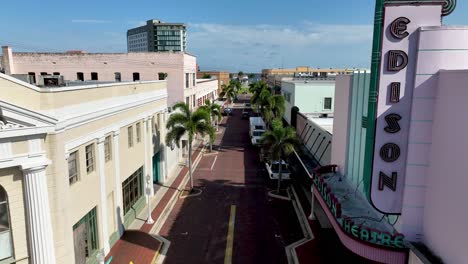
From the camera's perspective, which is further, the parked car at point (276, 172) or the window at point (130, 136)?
the parked car at point (276, 172)

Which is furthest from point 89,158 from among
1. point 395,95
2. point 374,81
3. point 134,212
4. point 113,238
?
point 395,95

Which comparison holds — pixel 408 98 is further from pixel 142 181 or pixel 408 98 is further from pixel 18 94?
pixel 142 181

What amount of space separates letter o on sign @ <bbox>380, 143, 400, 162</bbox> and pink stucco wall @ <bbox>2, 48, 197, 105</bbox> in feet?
105

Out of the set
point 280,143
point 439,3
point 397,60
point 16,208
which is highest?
point 439,3

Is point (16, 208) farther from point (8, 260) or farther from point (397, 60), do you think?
point (397, 60)

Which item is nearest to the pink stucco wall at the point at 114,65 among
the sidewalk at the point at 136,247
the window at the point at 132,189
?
the window at the point at 132,189

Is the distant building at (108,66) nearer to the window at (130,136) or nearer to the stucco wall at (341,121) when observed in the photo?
the window at (130,136)

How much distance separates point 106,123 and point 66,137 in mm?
4108

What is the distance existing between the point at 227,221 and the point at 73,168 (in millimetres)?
10781

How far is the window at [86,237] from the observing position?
50.0ft

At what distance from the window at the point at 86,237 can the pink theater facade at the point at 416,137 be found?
37.9ft

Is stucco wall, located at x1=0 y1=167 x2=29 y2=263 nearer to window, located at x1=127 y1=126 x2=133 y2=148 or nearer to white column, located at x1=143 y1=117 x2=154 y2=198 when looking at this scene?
window, located at x1=127 y1=126 x2=133 y2=148

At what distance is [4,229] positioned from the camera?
11602 mm

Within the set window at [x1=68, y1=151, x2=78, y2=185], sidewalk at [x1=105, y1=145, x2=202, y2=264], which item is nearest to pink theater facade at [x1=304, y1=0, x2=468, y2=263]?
sidewalk at [x1=105, y1=145, x2=202, y2=264]
